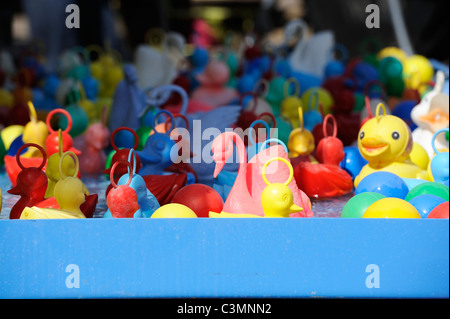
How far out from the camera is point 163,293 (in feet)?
5.97

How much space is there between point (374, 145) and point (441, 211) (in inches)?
22.0

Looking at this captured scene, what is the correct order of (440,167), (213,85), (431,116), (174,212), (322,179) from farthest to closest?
(213,85) < (431,116) < (322,179) < (440,167) < (174,212)

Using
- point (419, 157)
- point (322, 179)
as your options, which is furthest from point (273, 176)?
point (419, 157)

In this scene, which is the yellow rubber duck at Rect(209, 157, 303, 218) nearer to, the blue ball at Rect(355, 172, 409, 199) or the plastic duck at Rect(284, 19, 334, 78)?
the blue ball at Rect(355, 172, 409, 199)

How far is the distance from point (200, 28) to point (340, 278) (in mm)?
10117

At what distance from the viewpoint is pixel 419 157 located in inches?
106

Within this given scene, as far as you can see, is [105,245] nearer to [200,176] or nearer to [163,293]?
[163,293]

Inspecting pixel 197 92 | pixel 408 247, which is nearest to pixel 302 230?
pixel 408 247

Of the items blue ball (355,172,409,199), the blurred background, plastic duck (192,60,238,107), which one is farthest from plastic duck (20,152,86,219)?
the blurred background

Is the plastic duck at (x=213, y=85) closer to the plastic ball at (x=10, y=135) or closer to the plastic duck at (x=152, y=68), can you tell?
the plastic duck at (x=152, y=68)

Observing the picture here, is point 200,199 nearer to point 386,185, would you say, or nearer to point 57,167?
point 57,167

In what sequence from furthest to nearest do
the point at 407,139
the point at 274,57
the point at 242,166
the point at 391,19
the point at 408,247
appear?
the point at 391,19 < the point at 274,57 < the point at 407,139 < the point at 242,166 < the point at 408,247

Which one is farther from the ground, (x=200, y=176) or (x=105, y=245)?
(x=200, y=176)

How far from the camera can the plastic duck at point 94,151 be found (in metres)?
2.94
